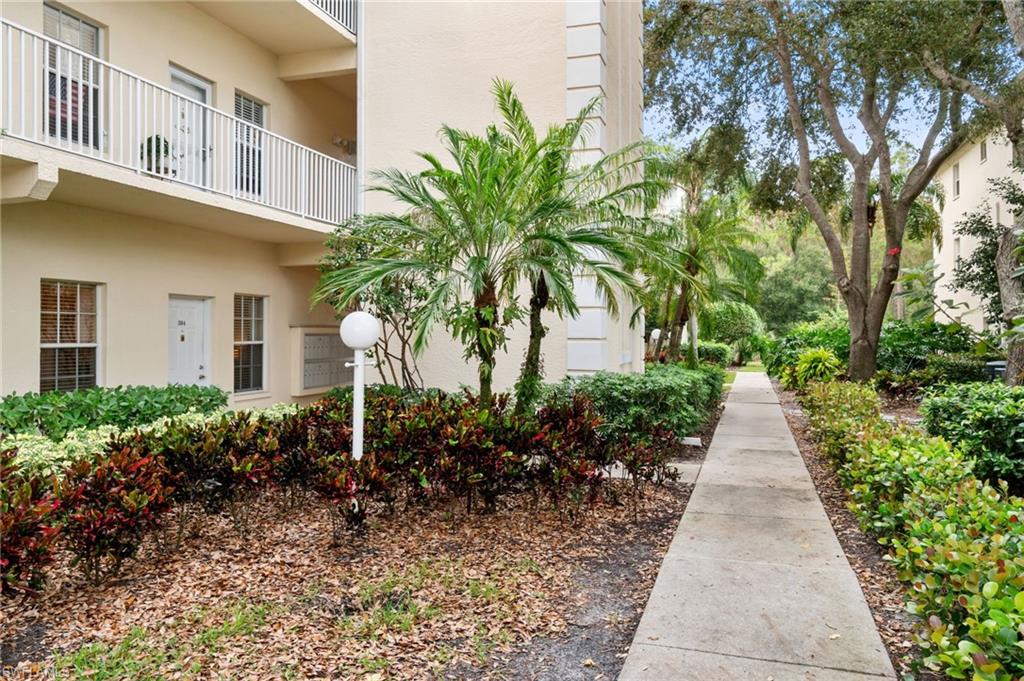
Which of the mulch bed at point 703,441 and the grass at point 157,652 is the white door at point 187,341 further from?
the mulch bed at point 703,441

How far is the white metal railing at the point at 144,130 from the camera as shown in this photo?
270 inches

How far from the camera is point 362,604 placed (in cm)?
405

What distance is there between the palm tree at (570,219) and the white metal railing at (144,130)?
4.19 meters

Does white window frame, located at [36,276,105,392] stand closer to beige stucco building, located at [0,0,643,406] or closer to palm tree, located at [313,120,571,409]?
beige stucco building, located at [0,0,643,406]

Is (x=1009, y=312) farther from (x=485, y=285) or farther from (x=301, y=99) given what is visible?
(x=301, y=99)

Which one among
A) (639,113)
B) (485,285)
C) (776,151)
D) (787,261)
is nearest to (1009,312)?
(776,151)

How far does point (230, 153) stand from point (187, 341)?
3.04 metres

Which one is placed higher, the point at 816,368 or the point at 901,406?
the point at 816,368

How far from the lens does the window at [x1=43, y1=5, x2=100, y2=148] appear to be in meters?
7.35

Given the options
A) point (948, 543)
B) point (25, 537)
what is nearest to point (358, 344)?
point (25, 537)

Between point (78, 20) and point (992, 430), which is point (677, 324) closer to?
point (992, 430)

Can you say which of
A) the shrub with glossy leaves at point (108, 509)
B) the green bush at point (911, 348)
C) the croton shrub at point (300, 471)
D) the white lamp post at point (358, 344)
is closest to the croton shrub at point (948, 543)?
the croton shrub at point (300, 471)

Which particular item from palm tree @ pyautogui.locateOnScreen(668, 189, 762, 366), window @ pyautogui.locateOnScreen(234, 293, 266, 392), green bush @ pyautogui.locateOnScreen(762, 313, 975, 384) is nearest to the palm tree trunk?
palm tree @ pyautogui.locateOnScreen(668, 189, 762, 366)

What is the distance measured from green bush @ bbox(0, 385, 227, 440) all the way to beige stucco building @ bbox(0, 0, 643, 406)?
30.9 inches
